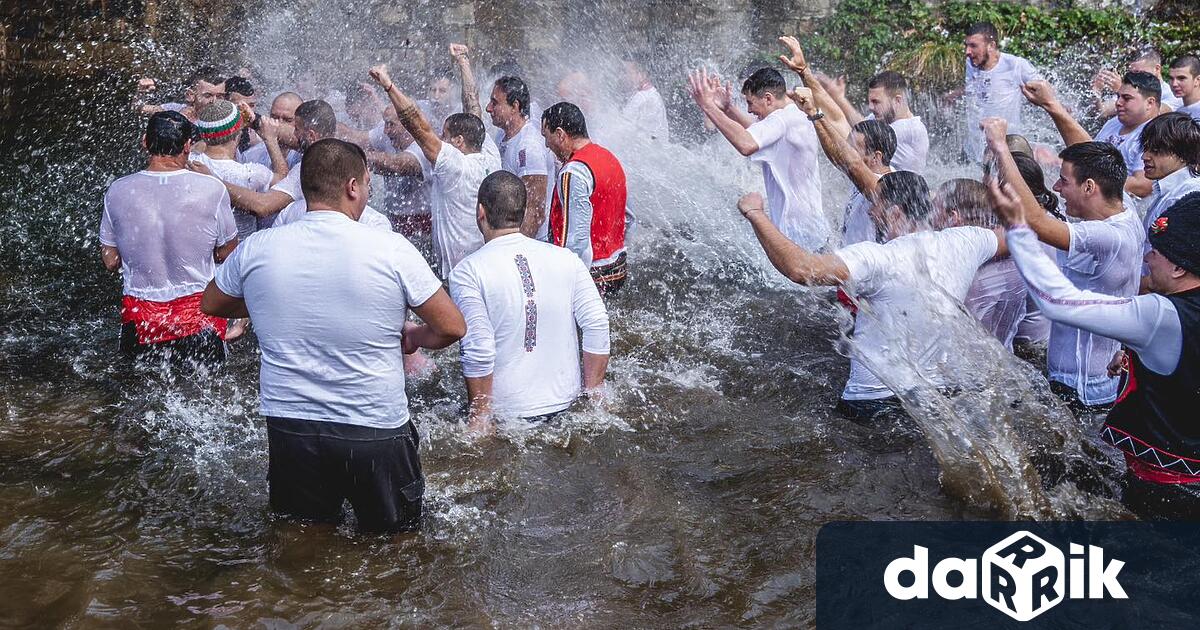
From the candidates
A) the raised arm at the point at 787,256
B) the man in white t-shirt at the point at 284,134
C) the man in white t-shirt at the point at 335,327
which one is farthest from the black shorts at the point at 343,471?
the man in white t-shirt at the point at 284,134

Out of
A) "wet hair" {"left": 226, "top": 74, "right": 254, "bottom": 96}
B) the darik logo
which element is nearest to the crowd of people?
the darik logo

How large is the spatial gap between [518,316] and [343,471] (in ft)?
4.00

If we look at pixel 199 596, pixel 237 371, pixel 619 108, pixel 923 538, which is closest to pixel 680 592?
pixel 923 538

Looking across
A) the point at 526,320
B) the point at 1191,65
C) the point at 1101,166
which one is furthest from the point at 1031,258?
the point at 1191,65

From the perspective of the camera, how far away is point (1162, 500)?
3938 mm

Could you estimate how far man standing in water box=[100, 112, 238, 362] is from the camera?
5.39 metres

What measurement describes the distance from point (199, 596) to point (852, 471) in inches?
122

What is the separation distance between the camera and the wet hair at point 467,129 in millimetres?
6609

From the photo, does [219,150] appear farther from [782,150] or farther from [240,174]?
[782,150]

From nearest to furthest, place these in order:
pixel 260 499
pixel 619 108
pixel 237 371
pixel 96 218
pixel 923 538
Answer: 1. pixel 923 538
2. pixel 260 499
3. pixel 237 371
4. pixel 96 218
5. pixel 619 108

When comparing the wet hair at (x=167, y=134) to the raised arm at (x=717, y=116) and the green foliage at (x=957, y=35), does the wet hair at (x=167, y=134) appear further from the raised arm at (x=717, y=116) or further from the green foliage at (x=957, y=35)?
the green foliage at (x=957, y=35)

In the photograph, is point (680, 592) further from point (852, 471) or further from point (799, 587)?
point (852, 471)

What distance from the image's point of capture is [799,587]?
402 cm

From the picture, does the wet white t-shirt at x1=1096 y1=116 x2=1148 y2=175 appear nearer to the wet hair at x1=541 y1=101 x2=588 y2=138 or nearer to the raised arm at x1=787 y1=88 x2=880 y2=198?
the raised arm at x1=787 y1=88 x2=880 y2=198
